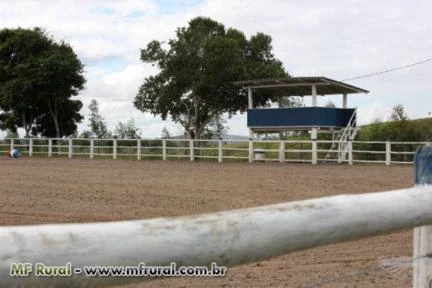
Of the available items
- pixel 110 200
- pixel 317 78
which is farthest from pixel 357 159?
pixel 110 200

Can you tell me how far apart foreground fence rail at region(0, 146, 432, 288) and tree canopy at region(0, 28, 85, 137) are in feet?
130

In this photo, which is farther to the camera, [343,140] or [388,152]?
[343,140]

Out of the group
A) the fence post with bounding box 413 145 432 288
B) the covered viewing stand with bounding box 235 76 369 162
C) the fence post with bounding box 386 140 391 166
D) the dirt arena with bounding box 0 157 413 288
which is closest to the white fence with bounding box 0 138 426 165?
the fence post with bounding box 386 140 391 166

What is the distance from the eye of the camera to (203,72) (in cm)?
3956

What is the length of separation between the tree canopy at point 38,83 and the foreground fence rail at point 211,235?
130 ft

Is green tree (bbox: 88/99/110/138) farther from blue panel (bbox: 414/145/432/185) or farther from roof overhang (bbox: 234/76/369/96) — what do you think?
blue panel (bbox: 414/145/432/185)

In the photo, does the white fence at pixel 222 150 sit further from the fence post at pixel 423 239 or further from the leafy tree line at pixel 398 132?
the fence post at pixel 423 239

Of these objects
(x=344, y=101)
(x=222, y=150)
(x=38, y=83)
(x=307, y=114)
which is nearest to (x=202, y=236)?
(x=307, y=114)

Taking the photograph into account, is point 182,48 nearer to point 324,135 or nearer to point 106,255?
point 324,135

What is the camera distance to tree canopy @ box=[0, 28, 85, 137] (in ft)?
134

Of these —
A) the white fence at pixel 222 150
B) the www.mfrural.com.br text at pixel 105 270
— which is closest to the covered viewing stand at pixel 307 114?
the white fence at pixel 222 150

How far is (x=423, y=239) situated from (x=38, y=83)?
1556 inches

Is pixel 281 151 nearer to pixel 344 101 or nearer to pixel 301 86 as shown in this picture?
pixel 301 86

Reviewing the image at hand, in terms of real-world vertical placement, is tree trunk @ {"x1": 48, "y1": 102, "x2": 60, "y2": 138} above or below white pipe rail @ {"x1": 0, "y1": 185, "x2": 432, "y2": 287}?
above
